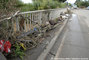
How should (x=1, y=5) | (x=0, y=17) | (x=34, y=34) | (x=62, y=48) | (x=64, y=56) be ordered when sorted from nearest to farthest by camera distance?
(x=0, y=17) < (x=1, y=5) < (x=64, y=56) < (x=62, y=48) < (x=34, y=34)

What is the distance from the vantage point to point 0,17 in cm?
225

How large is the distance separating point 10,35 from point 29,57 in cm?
86

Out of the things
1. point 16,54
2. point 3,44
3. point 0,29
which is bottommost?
point 16,54

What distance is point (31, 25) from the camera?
13.8ft

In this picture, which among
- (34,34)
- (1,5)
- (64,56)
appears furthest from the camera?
(34,34)

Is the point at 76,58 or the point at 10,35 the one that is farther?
the point at 76,58

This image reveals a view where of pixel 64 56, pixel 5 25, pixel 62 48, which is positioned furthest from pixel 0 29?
pixel 62 48

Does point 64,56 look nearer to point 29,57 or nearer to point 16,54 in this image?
point 29,57

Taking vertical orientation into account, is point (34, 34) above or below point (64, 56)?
above

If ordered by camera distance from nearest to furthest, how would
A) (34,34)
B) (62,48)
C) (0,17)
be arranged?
(0,17) < (62,48) < (34,34)

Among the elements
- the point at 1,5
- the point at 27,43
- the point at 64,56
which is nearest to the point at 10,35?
the point at 27,43

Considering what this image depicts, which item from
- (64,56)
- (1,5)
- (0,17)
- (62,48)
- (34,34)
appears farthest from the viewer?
(34,34)

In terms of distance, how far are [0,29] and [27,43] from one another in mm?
1149

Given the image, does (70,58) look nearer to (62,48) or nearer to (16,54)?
(62,48)
